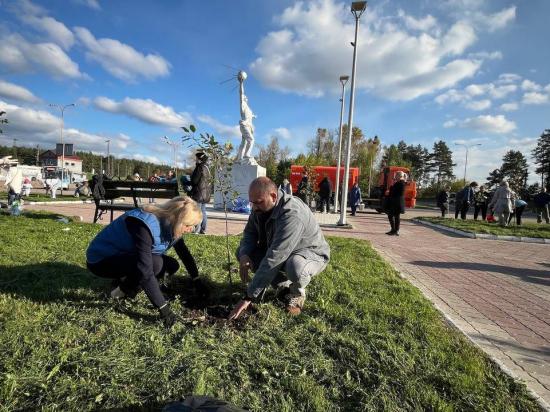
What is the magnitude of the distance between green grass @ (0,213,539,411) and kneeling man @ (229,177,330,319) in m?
0.24

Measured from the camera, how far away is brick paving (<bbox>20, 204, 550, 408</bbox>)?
8.74 ft

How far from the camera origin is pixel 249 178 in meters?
15.6

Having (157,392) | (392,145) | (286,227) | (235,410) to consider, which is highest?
(392,145)

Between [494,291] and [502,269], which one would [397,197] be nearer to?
[502,269]

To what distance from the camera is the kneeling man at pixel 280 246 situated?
8.95 feet

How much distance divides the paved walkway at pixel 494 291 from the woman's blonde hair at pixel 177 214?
96.4 inches

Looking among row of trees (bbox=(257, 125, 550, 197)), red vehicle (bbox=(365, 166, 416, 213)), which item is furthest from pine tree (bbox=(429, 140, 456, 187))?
red vehicle (bbox=(365, 166, 416, 213))

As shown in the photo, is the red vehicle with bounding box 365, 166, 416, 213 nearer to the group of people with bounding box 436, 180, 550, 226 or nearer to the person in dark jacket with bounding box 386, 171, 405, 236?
the group of people with bounding box 436, 180, 550, 226

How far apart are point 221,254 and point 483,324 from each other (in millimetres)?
3343

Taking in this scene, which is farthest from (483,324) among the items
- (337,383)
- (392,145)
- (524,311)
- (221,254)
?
(392,145)

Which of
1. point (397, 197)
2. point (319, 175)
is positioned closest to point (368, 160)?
point (319, 175)

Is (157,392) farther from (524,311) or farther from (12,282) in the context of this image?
(524,311)

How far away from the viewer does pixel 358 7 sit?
36.1ft

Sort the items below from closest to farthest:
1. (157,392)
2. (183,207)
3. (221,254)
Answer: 1. (157,392)
2. (183,207)
3. (221,254)
